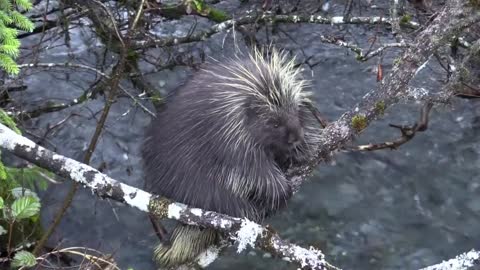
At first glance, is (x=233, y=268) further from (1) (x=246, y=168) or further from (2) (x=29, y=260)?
(2) (x=29, y=260)

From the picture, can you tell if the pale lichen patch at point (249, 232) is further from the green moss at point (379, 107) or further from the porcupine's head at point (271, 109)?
the green moss at point (379, 107)

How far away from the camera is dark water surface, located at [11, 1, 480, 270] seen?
16.8ft

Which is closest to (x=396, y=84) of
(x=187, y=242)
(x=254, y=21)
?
(x=187, y=242)

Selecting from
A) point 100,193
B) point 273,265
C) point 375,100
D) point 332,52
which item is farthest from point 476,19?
point 332,52

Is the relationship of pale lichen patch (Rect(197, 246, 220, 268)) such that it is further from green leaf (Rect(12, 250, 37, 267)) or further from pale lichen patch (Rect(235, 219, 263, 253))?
green leaf (Rect(12, 250, 37, 267))

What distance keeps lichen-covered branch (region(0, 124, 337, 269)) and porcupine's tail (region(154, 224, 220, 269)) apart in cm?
45

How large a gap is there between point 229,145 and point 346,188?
2194 mm

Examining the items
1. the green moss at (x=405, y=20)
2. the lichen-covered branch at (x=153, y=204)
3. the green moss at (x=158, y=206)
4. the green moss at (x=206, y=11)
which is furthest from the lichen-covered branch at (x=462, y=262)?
the green moss at (x=206, y=11)

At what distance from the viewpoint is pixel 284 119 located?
11.9 ft

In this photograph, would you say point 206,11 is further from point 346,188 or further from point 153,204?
point 153,204

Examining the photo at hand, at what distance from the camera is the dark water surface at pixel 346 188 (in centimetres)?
513

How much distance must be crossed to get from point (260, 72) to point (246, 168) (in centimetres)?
51

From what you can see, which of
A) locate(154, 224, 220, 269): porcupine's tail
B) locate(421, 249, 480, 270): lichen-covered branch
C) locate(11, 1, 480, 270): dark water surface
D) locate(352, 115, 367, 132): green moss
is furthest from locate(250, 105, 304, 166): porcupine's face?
locate(11, 1, 480, 270): dark water surface

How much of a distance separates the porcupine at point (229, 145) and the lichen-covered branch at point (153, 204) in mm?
406
